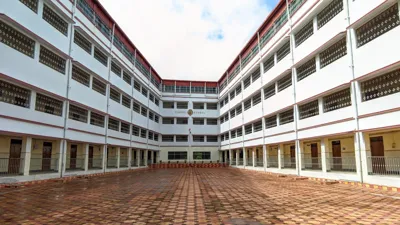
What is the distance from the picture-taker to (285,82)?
21156mm

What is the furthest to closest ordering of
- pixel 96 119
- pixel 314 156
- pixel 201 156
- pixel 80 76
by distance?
pixel 201 156, pixel 96 119, pixel 314 156, pixel 80 76

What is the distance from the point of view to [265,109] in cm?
2405

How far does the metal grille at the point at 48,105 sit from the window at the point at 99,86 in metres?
4.72

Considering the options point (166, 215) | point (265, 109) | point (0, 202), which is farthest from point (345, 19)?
point (0, 202)

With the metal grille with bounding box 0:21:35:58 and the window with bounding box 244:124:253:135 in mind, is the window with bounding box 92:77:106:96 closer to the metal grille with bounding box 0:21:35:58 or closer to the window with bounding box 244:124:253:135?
→ the metal grille with bounding box 0:21:35:58

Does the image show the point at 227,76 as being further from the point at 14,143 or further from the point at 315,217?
the point at 315,217

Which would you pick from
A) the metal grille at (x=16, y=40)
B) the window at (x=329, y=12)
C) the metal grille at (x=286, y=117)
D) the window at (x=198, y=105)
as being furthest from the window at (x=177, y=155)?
the window at (x=329, y=12)

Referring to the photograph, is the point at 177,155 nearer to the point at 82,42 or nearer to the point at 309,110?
the point at 82,42

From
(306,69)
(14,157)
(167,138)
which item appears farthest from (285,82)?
(167,138)

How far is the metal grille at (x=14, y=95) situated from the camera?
500 inches

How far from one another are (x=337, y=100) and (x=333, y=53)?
2.67 metres

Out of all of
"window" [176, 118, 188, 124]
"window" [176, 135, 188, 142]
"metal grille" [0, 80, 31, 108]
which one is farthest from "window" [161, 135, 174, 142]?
"metal grille" [0, 80, 31, 108]

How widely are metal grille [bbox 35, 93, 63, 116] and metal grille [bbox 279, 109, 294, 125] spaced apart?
15.9 m

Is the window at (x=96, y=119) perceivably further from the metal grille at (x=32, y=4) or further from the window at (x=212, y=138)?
the window at (x=212, y=138)
